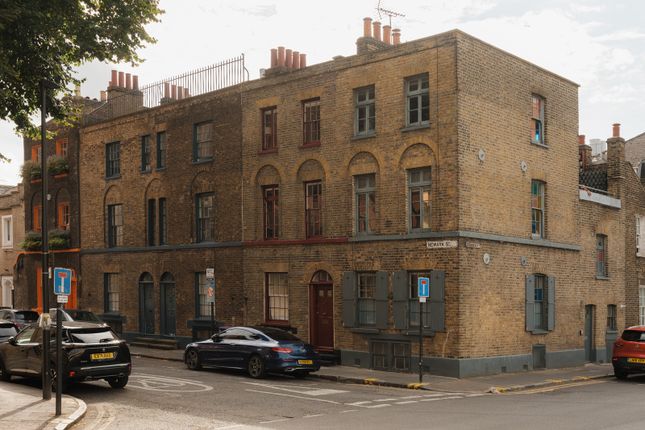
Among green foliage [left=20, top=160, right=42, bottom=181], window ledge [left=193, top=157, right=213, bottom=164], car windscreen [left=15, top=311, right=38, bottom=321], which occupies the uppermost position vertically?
green foliage [left=20, top=160, right=42, bottom=181]

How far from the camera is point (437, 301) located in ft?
74.1

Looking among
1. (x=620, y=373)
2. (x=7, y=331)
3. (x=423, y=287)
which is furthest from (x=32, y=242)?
(x=620, y=373)

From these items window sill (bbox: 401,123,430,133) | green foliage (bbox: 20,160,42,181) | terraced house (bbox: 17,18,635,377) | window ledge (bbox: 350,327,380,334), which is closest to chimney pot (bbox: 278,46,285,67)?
terraced house (bbox: 17,18,635,377)

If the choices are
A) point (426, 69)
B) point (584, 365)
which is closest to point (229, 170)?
point (426, 69)

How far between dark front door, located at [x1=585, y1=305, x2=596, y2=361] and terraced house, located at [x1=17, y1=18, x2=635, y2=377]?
0.10m

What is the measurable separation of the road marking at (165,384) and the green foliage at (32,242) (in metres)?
18.7

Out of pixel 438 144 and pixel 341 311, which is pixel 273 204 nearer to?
pixel 341 311

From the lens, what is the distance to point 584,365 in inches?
1117

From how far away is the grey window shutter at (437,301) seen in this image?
22469mm

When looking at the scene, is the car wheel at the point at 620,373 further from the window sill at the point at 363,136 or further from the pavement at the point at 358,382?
the window sill at the point at 363,136

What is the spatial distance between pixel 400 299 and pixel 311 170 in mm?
5645

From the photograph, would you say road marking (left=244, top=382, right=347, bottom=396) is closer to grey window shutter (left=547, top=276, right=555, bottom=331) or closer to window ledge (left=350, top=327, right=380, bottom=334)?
window ledge (left=350, top=327, right=380, bottom=334)

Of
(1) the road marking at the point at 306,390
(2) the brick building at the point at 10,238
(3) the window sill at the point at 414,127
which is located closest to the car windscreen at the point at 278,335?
(1) the road marking at the point at 306,390

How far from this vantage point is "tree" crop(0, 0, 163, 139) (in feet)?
56.2
